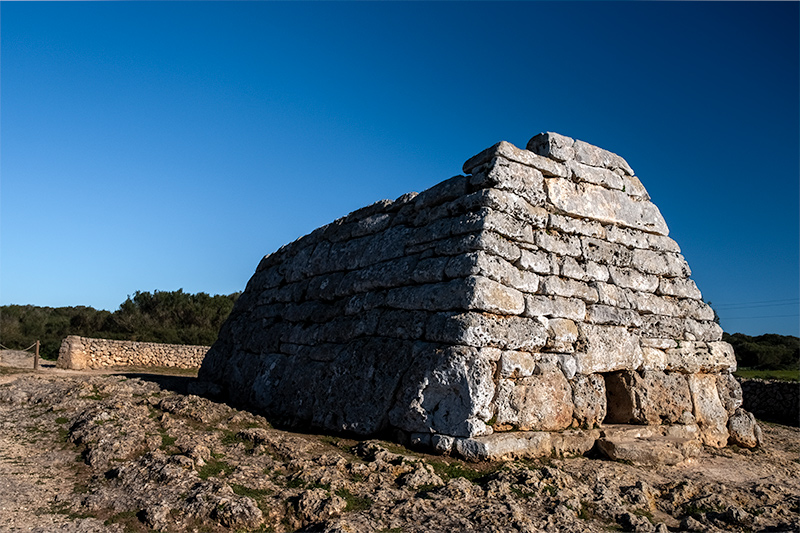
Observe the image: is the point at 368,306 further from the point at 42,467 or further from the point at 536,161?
the point at 42,467

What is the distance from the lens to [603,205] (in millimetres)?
6383

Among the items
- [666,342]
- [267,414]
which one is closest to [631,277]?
[666,342]

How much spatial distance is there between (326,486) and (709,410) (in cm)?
436

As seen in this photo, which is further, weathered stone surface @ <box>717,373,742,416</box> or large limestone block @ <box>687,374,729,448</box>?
weathered stone surface @ <box>717,373,742,416</box>

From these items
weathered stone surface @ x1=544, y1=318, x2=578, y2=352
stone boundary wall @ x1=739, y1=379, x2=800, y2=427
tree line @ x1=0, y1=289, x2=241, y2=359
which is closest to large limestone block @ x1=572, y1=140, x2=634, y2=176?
weathered stone surface @ x1=544, y1=318, x2=578, y2=352

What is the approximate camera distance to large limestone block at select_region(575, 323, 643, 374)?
5.41 m

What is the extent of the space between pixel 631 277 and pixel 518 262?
1.66 m

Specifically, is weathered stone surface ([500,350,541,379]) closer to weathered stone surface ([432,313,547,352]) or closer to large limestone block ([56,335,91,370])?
weathered stone surface ([432,313,547,352])

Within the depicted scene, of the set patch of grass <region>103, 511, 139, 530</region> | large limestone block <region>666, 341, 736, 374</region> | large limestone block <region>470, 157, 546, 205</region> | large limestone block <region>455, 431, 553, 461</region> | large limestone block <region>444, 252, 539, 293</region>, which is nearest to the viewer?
patch of grass <region>103, 511, 139, 530</region>

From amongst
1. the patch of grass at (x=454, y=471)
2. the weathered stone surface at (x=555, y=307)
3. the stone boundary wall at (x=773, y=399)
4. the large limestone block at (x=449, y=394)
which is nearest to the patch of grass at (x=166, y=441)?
the large limestone block at (x=449, y=394)

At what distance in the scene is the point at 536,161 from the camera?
5.99 metres

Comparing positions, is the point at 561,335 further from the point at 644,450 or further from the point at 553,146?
the point at 553,146

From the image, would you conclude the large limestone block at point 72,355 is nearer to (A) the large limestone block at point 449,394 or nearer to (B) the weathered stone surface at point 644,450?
(A) the large limestone block at point 449,394

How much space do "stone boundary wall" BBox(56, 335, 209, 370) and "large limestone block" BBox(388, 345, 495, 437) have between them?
13.7 metres
